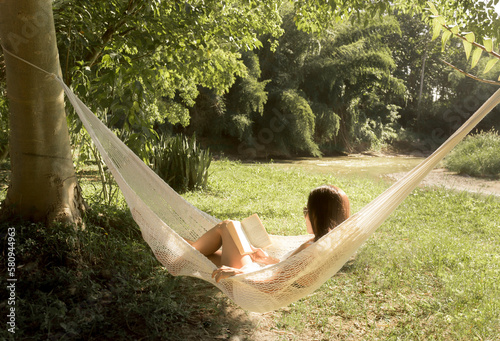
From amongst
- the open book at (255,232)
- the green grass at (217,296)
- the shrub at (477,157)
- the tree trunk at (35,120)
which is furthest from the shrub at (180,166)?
the shrub at (477,157)

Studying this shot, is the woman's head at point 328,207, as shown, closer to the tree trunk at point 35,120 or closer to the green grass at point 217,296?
the green grass at point 217,296

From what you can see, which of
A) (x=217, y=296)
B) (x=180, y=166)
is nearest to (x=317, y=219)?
(x=217, y=296)

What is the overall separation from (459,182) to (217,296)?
6.44 meters

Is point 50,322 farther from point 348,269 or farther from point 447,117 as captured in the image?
point 447,117

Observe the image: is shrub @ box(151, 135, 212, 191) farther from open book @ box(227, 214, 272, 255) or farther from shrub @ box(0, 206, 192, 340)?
open book @ box(227, 214, 272, 255)

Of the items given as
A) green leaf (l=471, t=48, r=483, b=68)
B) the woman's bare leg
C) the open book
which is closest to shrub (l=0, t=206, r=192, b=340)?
the woman's bare leg

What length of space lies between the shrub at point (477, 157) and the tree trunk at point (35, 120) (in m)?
7.90

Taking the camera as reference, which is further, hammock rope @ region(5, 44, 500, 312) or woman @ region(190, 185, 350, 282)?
woman @ region(190, 185, 350, 282)

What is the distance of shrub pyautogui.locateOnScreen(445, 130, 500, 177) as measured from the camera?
306 inches

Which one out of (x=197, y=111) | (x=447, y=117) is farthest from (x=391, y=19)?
(x=447, y=117)

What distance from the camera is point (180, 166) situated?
498 centimetres

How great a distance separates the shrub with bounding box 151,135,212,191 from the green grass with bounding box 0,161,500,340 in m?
2.36

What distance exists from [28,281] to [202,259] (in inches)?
31.4

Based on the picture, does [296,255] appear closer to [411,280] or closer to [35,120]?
[411,280]
